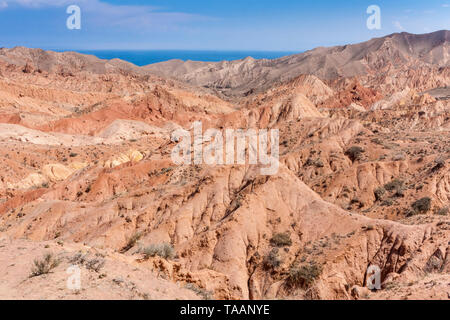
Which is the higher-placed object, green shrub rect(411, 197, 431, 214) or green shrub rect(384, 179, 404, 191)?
green shrub rect(384, 179, 404, 191)

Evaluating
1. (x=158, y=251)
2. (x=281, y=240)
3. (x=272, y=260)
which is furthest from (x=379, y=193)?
(x=158, y=251)

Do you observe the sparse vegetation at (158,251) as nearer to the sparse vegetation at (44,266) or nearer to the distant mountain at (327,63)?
the sparse vegetation at (44,266)

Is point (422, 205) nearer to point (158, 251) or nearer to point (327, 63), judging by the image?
point (158, 251)

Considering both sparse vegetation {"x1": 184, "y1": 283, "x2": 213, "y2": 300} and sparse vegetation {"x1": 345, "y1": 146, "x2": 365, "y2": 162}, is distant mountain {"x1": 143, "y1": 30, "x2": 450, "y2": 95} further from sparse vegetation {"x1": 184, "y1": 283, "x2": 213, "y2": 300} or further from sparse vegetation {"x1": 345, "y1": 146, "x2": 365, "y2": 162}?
sparse vegetation {"x1": 184, "y1": 283, "x2": 213, "y2": 300}

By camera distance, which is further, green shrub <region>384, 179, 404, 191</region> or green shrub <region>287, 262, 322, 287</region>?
green shrub <region>384, 179, 404, 191</region>

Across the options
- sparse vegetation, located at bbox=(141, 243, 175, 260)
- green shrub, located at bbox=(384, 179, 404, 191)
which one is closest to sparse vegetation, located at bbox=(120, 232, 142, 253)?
sparse vegetation, located at bbox=(141, 243, 175, 260)

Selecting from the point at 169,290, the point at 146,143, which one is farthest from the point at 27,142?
the point at 169,290

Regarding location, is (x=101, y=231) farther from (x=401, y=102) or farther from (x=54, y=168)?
(x=401, y=102)
